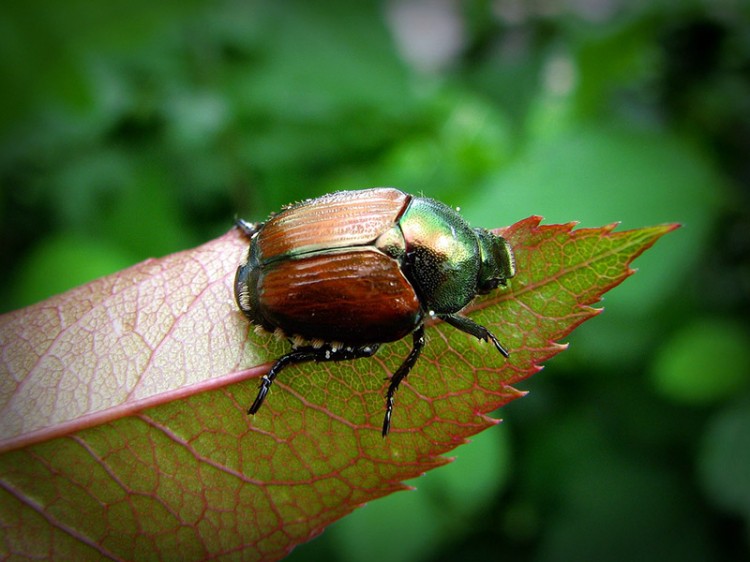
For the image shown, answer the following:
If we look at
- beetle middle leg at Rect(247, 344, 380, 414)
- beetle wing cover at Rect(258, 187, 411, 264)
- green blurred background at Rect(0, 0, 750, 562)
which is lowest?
green blurred background at Rect(0, 0, 750, 562)

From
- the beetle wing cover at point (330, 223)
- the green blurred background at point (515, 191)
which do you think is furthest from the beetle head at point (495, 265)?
the green blurred background at point (515, 191)

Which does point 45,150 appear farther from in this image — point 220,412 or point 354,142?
point 220,412

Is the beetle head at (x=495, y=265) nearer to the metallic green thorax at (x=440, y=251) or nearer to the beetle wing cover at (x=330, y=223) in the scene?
the metallic green thorax at (x=440, y=251)

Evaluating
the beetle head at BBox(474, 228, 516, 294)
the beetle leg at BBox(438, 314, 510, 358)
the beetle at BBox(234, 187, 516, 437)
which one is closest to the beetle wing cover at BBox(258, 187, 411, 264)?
the beetle at BBox(234, 187, 516, 437)

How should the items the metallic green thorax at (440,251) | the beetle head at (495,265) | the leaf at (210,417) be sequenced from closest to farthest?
the leaf at (210,417)
the beetle head at (495,265)
the metallic green thorax at (440,251)

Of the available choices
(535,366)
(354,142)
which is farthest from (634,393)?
(535,366)

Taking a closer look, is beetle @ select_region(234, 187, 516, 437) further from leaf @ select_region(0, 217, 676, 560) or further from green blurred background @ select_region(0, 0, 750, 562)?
green blurred background @ select_region(0, 0, 750, 562)
